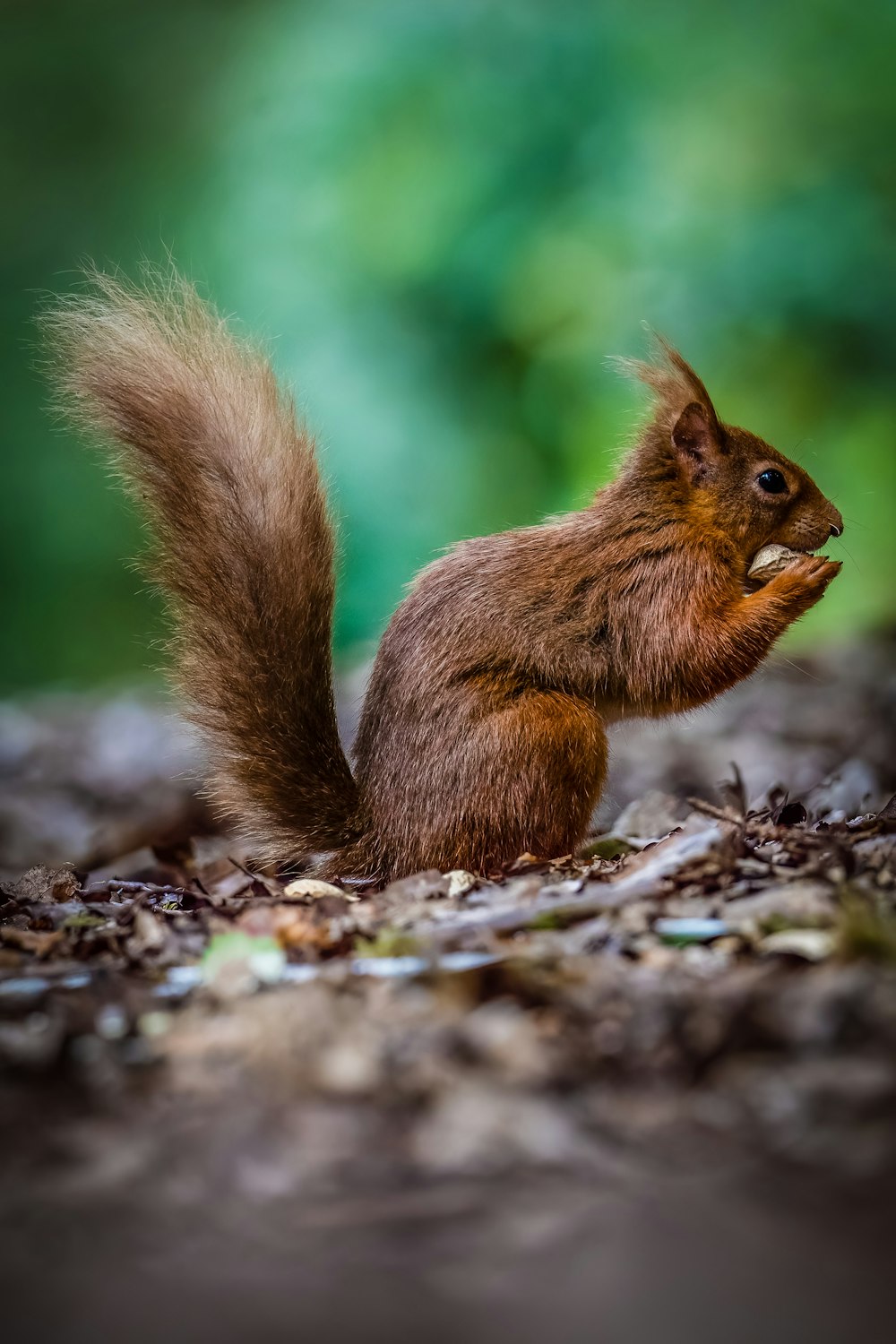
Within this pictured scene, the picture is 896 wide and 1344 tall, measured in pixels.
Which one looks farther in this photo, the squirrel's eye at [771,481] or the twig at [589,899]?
the squirrel's eye at [771,481]

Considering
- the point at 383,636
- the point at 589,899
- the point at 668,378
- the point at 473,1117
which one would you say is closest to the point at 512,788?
the point at 383,636

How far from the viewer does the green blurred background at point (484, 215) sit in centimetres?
436

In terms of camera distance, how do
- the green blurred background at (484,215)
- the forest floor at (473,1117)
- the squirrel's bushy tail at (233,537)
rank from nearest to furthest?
the forest floor at (473,1117) → the squirrel's bushy tail at (233,537) → the green blurred background at (484,215)

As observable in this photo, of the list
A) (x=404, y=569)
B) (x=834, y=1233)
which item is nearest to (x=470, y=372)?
(x=404, y=569)

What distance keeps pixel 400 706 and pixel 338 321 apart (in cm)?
290

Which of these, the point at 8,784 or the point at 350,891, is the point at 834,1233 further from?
the point at 8,784

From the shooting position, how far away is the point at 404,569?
14.9 ft

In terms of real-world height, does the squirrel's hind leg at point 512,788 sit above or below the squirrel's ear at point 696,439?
below

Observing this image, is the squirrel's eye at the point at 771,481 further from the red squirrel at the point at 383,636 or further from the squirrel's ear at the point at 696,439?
the red squirrel at the point at 383,636

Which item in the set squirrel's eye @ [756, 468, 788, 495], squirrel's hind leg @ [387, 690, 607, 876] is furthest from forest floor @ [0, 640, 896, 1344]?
squirrel's eye @ [756, 468, 788, 495]

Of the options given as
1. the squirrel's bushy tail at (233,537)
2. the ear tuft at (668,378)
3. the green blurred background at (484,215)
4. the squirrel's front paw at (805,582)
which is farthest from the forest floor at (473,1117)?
the green blurred background at (484,215)

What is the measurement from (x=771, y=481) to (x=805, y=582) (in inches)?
10.9

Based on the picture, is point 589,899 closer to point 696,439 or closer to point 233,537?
point 233,537

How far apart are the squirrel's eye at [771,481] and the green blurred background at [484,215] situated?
5.90 ft
